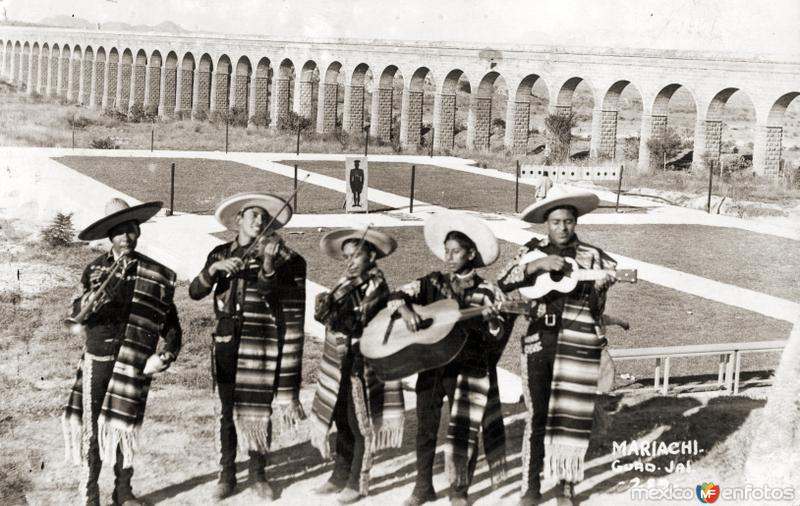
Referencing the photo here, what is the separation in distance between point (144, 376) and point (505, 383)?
3.59 m

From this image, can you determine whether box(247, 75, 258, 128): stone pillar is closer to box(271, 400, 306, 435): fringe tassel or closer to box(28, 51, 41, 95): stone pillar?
box(28, 51, 41, 95): stone pillar

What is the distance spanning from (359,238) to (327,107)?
1369 inches

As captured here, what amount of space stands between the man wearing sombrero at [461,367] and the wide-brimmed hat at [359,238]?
0.23m

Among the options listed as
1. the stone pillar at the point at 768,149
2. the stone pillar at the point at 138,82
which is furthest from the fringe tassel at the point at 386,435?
the stone pillar at the point at 138,82

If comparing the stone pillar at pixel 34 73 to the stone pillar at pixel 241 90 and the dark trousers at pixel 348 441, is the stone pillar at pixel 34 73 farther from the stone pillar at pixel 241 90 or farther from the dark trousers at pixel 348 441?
the dark trousers at pixel 348 441

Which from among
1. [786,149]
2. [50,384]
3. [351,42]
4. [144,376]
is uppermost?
[351,42]

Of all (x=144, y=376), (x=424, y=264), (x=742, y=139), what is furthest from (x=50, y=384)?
(x=742, y=139)

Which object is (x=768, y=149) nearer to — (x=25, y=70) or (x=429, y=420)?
(x=429, y=420)

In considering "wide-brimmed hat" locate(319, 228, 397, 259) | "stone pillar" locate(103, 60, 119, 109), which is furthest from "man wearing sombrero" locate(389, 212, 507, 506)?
"stone pillar" locate(103, 60, 119, 109)

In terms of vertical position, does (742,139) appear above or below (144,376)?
above

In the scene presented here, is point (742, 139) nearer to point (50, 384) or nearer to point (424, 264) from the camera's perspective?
point (424, 264)

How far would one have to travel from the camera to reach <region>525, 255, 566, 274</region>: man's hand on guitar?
5199 mm

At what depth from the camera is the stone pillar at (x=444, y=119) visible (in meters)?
35.7

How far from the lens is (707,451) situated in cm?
628
